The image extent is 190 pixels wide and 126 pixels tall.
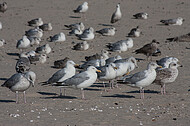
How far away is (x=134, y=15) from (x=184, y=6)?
5.45 metres

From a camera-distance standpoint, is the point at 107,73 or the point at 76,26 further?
the point at 76,26

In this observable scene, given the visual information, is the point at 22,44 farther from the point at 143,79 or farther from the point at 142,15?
the point at 142,15

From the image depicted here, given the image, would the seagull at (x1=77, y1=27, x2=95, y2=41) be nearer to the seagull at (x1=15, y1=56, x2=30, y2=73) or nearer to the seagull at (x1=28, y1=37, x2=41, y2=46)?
the seagull at (x1=28, y1=37, x2=41, y2=46)

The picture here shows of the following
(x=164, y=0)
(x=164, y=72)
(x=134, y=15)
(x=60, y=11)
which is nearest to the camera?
A: (x=164, y=72)

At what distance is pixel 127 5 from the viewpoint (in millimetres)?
33312

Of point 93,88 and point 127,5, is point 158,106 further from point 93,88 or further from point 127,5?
point 127,5

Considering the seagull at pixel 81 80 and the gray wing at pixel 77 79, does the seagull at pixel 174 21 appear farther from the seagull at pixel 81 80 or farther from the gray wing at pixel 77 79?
the gray wing at pixel 77 79

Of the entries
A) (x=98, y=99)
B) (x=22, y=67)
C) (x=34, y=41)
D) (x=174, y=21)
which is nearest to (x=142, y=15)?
(x=174, y=21)

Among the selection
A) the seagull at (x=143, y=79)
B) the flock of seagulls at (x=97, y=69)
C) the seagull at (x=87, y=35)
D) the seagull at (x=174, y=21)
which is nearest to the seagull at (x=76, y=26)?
the flock of seagulls at (x=97, y=69)

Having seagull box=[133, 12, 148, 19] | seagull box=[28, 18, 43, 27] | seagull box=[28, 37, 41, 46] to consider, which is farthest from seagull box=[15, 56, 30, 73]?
seagull box=[133, 12, 148, 19]

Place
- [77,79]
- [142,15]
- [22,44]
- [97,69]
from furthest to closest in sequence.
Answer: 1. [142,15]
2. [22,44]
3. [97,69]
4. [77,79]

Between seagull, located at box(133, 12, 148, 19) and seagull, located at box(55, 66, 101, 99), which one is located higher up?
seagull, located at box(133, 12, 148, 19)

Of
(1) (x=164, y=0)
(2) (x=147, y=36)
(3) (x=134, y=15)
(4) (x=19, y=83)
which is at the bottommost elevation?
(4) (x=19, y=83)

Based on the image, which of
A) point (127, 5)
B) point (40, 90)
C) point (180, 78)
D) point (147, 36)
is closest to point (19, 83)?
point (40, 90)
